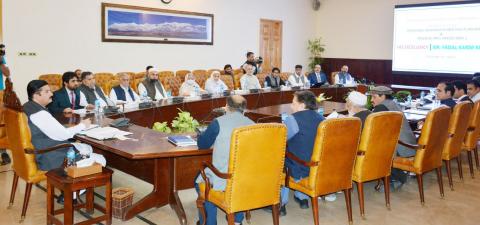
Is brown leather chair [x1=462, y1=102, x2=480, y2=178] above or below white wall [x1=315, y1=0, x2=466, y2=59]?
A: below

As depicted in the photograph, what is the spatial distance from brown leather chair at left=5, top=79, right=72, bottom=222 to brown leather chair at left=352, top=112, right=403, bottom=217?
2.28 m

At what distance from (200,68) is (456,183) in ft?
21.0

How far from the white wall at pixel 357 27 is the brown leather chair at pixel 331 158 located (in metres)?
8.97

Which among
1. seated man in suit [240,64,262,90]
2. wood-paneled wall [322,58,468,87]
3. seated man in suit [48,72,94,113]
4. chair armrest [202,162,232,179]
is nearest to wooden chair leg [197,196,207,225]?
chair armrest [202,162,232,179]

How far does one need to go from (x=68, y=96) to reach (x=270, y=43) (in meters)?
7.37

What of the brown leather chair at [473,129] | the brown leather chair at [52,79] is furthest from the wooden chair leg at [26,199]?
the brown leather chair at [473,129]

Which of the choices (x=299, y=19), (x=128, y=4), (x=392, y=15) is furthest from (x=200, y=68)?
(x=392, y=15)

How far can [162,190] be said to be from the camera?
12.1ft

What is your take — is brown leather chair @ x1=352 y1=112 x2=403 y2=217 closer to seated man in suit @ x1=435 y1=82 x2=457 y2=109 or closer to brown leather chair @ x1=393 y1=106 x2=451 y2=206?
brown leather chair @ x1=393 y1=106 x2=451 y2=206

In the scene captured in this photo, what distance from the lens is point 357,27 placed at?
1233 cm

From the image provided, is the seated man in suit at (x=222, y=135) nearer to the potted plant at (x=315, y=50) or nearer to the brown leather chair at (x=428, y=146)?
the brown leather chair at (x=428, y=146)

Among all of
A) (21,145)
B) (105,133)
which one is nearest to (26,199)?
(21,145)

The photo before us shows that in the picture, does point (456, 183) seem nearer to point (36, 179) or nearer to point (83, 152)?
point (83, 152)

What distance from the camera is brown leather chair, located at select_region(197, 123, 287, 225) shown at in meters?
2.76
